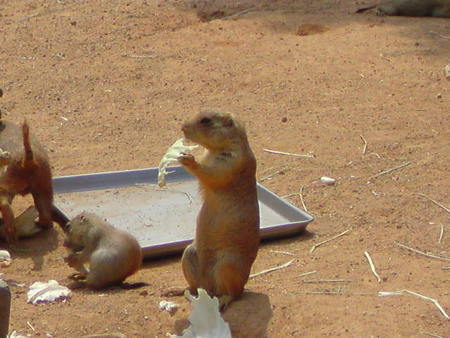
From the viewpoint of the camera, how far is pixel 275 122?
29.0 feet

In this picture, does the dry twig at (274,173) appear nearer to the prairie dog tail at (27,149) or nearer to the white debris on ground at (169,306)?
the prairie dog tail at (27,149)

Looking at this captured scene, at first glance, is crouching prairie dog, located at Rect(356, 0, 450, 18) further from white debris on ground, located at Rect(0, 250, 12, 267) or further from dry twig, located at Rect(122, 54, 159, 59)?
white debris on ground, located at Rect(0, 250, 12, 267)

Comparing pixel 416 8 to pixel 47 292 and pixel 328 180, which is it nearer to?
pixel 328 180

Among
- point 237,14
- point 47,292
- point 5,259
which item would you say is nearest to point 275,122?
point 5,259

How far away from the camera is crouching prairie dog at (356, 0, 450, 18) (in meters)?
12.2

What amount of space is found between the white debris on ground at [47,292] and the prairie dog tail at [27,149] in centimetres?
102

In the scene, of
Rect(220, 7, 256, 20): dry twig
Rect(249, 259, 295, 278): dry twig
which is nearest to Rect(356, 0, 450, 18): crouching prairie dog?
Rect(220, 7, 256, 20): dry twig

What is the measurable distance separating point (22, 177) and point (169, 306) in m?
1.87

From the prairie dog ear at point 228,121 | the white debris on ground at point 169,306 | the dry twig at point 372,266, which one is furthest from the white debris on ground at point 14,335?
the dry twig at point 372,266

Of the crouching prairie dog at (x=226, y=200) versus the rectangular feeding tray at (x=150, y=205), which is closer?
the crouching prairie dog at (x=226, y=200)

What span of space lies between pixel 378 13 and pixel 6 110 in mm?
5081

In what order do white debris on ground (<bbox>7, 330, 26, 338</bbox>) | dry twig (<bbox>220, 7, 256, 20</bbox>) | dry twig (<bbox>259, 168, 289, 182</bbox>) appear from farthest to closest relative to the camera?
dry twig (<bbox>220, 7, 256, 20</bbox>) < dry twig (<bbox>259, 168, 289, 182</bbox>) < white debris on ground (<bbox>7, 330, 26, 338</bbox>)

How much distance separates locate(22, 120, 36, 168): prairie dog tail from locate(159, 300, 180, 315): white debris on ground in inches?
62.0

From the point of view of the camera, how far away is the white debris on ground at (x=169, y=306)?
5.28 m
